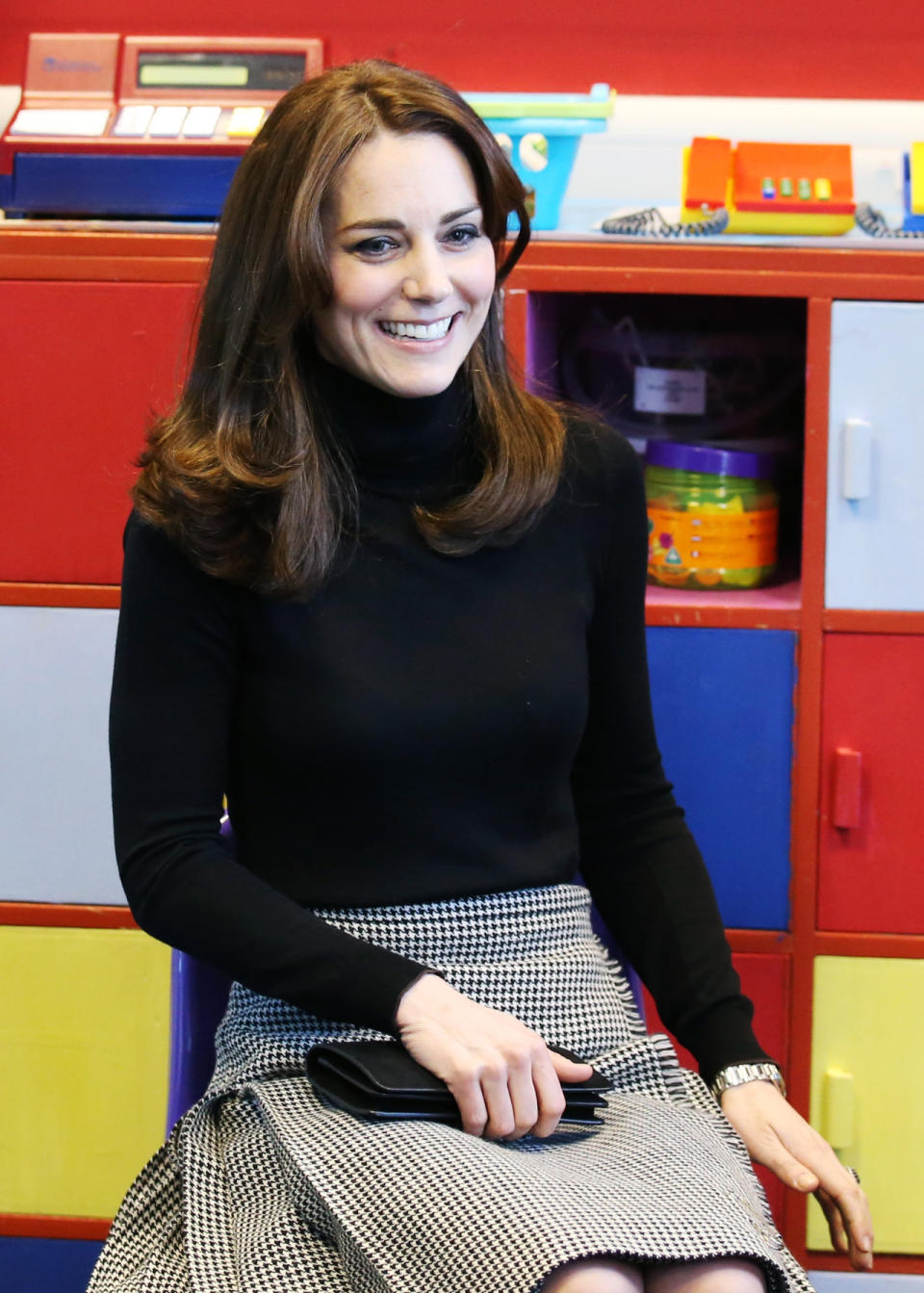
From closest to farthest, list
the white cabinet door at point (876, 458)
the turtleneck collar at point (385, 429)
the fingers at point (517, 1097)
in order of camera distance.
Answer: the fingers at point (517, 1097)
the turtleneck collar at point (385, 429)
the white cabinet door at point (876, 458)

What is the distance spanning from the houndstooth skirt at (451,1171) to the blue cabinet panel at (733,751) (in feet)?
1.41

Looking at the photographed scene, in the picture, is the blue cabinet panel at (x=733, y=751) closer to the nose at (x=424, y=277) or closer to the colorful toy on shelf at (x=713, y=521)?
the colorful toy on shelf at (x=713, y=521)

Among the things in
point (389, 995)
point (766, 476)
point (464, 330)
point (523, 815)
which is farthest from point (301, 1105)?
point (766, 476)

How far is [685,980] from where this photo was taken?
4.34 ft

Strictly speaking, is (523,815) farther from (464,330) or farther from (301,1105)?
(464,330)

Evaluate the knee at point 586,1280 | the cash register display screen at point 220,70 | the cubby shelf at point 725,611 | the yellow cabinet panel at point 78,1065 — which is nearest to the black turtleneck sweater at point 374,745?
the knee at point 586,1280

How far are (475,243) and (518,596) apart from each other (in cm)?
30

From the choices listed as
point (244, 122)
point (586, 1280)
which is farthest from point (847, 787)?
point (244, 122)

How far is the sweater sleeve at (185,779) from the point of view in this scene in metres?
1.18

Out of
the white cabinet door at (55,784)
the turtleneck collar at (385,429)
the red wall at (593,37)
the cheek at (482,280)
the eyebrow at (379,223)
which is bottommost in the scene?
the white cabinet door at (55,784)

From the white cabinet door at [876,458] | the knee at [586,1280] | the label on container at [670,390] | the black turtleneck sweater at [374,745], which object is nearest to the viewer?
the knee at [586,1280]

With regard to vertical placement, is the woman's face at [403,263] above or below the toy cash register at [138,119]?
below

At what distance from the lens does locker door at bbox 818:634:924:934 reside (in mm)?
1725

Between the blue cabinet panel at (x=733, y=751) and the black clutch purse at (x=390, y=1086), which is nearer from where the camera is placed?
the black clutch purse at (x=390, y=1086)
